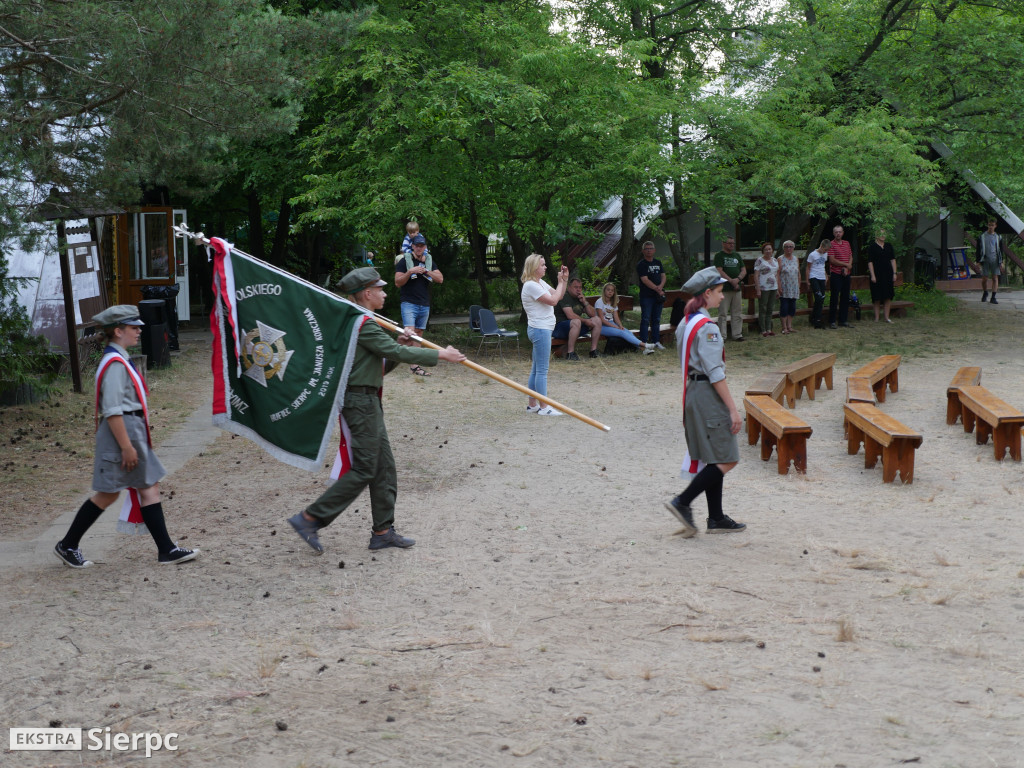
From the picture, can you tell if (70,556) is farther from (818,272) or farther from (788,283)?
(818,272)

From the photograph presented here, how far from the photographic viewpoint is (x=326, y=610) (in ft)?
18.4

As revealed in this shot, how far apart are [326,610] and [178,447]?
5.20 meters

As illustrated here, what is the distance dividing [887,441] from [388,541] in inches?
159

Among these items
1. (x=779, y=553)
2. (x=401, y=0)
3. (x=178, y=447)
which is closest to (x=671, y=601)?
(x=779, y=553)

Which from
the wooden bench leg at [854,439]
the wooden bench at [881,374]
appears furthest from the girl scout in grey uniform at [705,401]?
the wooden bench at [881,374]

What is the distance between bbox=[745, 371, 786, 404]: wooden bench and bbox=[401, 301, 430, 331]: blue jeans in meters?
5.15

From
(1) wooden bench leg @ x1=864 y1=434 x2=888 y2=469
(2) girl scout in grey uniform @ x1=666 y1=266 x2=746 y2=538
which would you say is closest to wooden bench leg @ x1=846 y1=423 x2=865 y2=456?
(1) wooden bench leg @ x1=864 y1=434 x2=888 y2=469

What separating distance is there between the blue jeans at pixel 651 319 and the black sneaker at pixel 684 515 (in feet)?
34.2

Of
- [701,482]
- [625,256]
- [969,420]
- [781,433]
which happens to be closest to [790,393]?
[969,420]

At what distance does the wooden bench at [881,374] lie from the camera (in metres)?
11.5

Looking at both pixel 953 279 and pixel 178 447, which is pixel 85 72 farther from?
pixel 953 279

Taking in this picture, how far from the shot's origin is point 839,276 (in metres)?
19.9

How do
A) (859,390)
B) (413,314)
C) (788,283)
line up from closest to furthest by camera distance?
(859,390)
(413,314)
(788,283)

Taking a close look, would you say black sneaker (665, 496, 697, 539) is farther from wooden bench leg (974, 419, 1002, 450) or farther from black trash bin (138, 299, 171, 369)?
black trash bin (138, 299, 171, 369)
